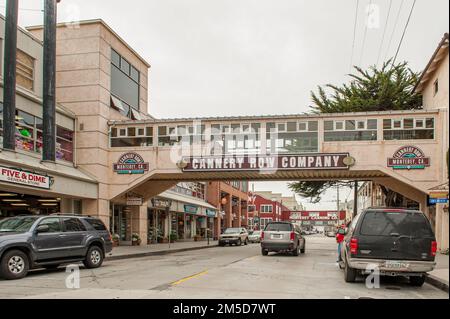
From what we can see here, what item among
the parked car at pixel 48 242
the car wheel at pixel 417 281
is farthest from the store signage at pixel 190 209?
the car wheel at pixel 417 281

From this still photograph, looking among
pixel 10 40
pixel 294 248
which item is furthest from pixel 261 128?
pixel 10 40

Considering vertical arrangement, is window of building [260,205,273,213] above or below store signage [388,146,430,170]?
below

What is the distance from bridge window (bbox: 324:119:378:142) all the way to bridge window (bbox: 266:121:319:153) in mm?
709

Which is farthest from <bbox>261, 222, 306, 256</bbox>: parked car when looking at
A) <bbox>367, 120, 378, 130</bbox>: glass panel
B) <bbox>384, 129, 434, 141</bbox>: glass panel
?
<bbox>384, 129, 434, 141</bbox>: glass panel

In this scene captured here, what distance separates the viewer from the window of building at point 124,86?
30.8 meters

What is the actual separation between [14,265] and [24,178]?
27.0ft

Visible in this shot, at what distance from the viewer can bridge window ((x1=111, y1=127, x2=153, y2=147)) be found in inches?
1171

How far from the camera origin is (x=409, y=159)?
85.3 feet

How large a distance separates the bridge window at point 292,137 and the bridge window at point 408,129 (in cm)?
380

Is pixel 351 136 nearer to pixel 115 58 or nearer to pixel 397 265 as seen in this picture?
pixel 115 58

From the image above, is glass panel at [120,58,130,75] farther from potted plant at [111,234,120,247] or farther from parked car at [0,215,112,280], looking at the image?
parked car at [0,215,112,280]

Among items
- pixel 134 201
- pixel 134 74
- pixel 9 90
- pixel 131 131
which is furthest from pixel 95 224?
pixel 134 74
